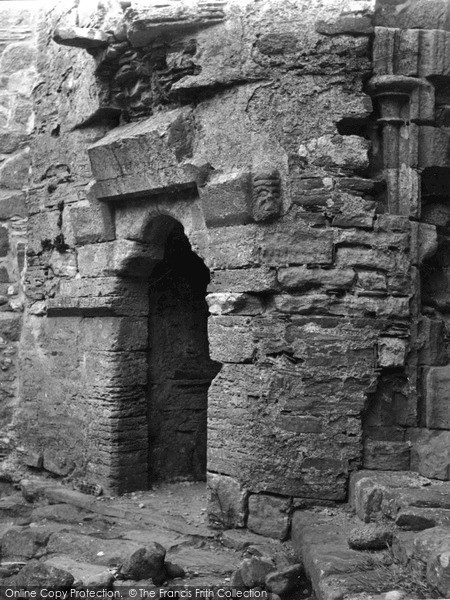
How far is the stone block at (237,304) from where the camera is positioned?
5.34 m

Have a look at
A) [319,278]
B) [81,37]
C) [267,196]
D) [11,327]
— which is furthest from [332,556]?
[11,327]

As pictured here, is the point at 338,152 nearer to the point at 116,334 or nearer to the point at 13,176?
the point at 116,334

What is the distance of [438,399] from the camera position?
5.25 meters

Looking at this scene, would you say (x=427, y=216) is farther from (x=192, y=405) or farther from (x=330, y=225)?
(x=192, y=405)

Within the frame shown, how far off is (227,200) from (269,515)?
192cm

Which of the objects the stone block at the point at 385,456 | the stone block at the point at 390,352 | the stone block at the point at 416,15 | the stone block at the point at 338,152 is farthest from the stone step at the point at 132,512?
the stone block at the point at 416,15

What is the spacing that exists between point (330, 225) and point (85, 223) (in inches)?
82.9

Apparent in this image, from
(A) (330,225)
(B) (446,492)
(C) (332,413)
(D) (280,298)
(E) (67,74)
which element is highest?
(E) (67,74)

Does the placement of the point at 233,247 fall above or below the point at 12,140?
below

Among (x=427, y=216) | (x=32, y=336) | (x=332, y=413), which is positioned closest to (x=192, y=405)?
(x=32, y=336)

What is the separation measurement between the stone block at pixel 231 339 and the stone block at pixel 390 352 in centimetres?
76

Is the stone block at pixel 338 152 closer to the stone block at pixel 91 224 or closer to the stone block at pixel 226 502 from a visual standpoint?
the stone block at pixel 91 224

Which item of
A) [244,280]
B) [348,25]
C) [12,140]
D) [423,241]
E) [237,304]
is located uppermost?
[348,25]

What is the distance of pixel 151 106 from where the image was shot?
6.07m
